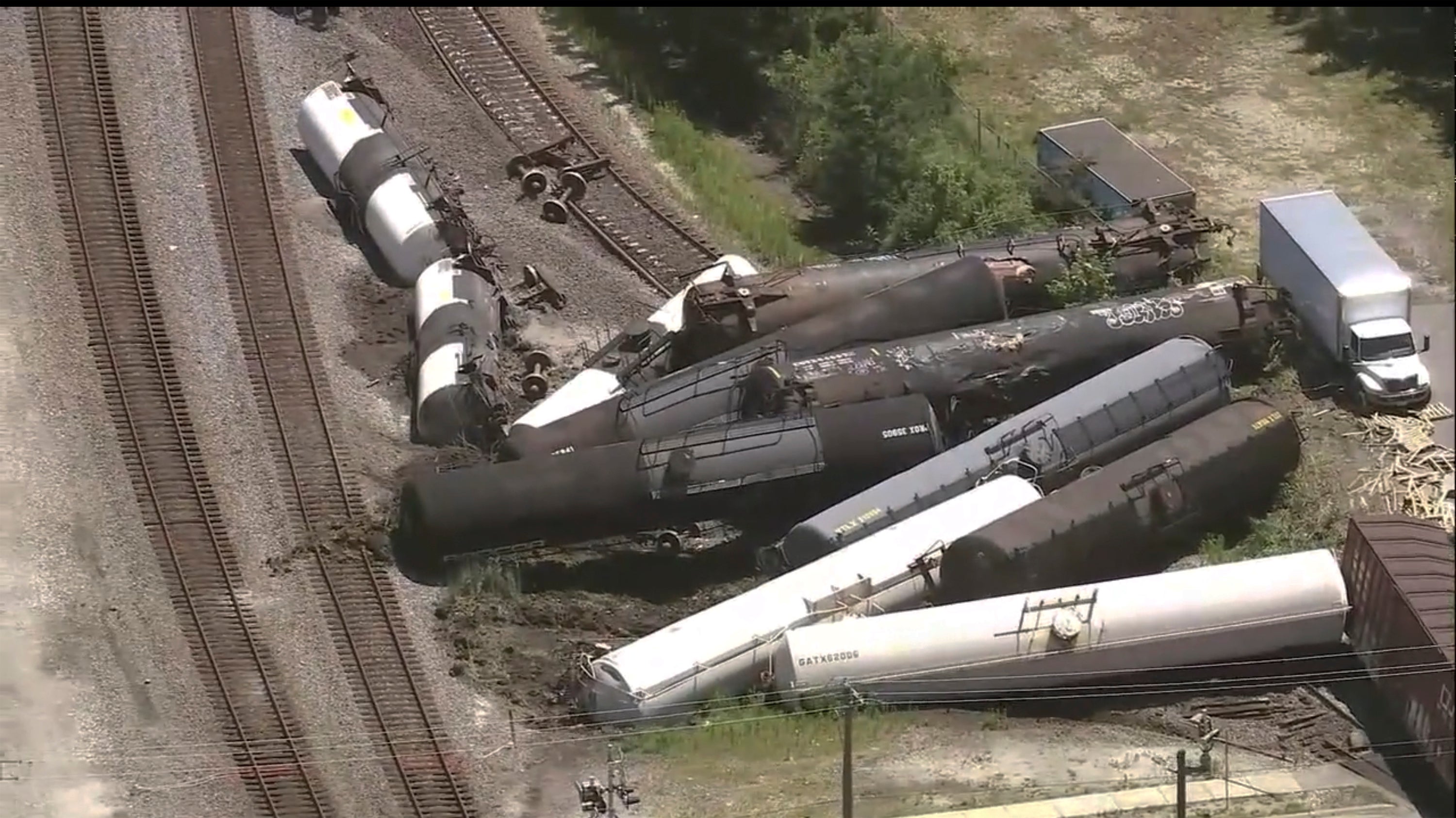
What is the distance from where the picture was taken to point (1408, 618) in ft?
85.8

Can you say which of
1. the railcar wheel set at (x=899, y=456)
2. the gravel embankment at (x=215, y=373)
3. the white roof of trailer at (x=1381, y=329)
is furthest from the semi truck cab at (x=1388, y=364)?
the gravel embankment at (x=215, y=373)

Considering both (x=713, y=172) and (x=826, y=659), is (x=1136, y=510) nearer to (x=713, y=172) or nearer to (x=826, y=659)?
(x=826, y=659)

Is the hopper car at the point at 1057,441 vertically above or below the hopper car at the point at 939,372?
below

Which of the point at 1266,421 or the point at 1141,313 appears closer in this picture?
the point at 1266,421

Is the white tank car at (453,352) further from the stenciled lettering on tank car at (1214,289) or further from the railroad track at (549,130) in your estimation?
the stenciled lettering on tank car at (1214,289)

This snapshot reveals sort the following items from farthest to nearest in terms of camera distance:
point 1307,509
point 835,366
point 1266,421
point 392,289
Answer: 1. point 392,289
2. point 835,366
3. point 1307,509
4. point 1266,421

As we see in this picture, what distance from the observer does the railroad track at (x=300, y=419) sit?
2633 cm

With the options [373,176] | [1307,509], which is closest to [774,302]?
[373,176]

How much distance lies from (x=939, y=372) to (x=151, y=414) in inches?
468

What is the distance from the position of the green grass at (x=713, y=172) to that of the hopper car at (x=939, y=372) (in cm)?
614

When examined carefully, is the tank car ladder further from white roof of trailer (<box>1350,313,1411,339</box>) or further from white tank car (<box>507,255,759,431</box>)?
white roof of trailer (<box>1350,313,1411,339</box>)

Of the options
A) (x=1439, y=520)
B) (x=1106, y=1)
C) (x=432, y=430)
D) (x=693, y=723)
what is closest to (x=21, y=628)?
(x=432, y=430)

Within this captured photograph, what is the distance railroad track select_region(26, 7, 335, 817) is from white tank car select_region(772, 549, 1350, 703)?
6.52 m

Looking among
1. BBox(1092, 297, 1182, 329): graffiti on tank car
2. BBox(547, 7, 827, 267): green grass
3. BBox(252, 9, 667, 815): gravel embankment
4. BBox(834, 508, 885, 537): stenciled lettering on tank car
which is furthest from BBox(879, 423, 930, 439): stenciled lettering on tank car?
BBox(547, 7, 827, 267): green grass
